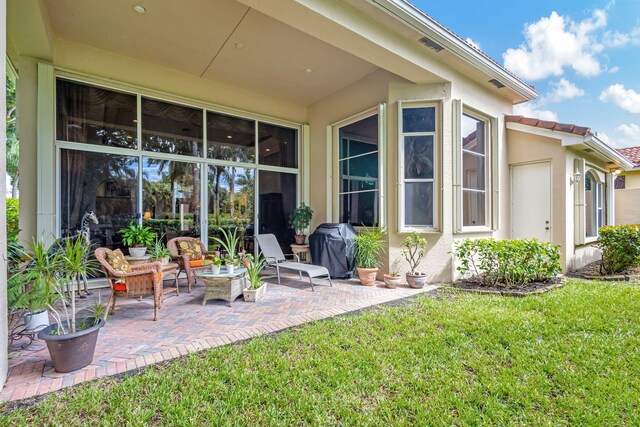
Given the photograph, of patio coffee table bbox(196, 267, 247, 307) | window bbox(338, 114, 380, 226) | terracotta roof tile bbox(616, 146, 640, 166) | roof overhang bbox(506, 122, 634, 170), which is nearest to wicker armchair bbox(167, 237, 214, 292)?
patio coffee table bbox(196, 267, 247, 307)

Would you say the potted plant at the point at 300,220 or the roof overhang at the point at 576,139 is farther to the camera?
the potted plant at the point at 300,220

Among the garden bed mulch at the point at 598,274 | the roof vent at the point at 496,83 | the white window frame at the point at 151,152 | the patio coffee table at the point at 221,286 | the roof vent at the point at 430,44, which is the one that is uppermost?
the roof vent at the point at 430,44

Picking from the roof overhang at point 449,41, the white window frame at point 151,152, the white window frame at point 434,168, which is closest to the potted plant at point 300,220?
the white window frame at point 151,152

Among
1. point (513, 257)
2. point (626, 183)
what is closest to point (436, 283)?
point (513, 257)

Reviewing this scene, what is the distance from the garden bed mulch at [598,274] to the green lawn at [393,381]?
3056 mm

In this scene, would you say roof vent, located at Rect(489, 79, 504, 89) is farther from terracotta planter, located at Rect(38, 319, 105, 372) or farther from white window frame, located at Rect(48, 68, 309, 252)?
terracotta planter, located at Rect(38, 319, 105, 372)

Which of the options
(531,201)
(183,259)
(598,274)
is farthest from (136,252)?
(598,274)

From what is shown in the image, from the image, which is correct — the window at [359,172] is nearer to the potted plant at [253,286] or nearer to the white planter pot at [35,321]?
A: the potted plant at [253,286]

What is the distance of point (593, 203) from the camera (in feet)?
27.0

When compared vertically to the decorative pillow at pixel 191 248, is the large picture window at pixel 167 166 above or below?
above

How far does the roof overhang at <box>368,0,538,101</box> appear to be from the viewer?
4191 mm

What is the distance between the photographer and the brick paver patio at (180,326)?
8.00 feet

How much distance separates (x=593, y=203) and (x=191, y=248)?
10.5 metres

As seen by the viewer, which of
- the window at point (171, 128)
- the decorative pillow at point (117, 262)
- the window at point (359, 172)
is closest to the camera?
the decorative pillow at point (117, 262)
